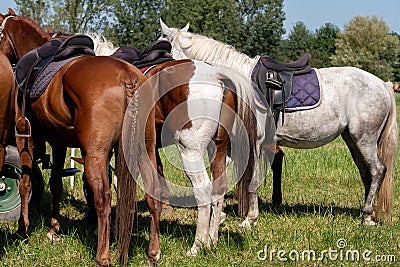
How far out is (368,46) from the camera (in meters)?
63.8

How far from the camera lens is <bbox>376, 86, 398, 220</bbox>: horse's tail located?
6121 mm

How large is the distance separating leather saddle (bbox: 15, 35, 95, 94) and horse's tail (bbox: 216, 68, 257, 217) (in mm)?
1499

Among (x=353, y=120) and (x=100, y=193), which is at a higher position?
(x=353, y=120)

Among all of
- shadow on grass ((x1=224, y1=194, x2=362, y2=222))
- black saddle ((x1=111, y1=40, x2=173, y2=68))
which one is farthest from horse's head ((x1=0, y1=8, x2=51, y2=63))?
shadow on grass ((x1=224, y1=194, x2=362, y2=222))

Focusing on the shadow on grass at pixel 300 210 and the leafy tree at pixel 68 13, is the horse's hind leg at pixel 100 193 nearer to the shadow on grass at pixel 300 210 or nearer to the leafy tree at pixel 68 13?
the shadow on grass at pixel 300 210

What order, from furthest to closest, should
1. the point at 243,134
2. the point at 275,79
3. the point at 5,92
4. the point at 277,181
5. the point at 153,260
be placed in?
1. the point at 277,181
2. the point at 275,79
3. the point at 243,134
4. the point at 153,260
5. the point at 5,92

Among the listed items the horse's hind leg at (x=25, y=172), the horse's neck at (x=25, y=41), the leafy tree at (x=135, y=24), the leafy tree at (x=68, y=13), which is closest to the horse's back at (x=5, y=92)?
the horse's hind leg at (x=25, y=172)

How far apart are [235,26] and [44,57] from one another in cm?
4970

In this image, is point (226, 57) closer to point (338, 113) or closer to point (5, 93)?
point (338, 113)

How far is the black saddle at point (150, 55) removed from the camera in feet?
18.4

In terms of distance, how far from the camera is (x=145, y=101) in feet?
14.1

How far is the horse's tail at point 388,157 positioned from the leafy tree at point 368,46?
55.7 metres

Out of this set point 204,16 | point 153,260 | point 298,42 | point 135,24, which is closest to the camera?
point 153,260

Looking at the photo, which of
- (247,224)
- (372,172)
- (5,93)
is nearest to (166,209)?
(247,224)
